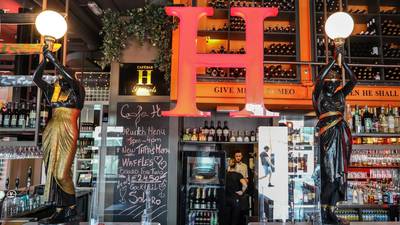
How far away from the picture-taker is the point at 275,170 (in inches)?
205

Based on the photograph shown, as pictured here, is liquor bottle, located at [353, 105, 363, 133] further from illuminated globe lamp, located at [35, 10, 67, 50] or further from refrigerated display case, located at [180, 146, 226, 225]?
illuminated globe lamp, located at [35, 10, 67, 50]

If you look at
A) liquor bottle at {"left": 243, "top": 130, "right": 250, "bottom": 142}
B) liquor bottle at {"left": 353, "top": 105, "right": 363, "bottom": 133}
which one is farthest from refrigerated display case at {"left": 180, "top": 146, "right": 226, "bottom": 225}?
liquor bottle at {"left": 353, "top": 105, "right": 363, "bottom": 133}

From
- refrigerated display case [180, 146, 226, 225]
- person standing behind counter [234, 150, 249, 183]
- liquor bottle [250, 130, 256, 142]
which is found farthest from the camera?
person standing behind counter [234, 150, 249, 183]

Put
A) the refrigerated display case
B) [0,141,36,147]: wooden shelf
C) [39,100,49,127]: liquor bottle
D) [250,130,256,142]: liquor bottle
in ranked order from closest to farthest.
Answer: [0,141,36,147]: wooden shelf, [39,100,49,127]: liquor bottle, the refrigerated display case, [250,130,256,142]: liquor bottle

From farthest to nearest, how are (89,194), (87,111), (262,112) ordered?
(87,111)
(89,194)
(262,112)

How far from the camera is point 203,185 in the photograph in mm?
5184

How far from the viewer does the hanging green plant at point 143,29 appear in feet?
15.2

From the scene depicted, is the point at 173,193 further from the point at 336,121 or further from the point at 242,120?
the point at 336,121

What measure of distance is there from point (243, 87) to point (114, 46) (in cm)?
193

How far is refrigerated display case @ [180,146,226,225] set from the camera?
514cm

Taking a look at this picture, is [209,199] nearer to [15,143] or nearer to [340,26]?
[15,143]

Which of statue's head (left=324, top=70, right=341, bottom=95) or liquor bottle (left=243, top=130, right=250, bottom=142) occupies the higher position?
statue's head (left=324, top=70, right=341, bottom=95)

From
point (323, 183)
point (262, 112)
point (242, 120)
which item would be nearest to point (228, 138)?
point (242, 120)

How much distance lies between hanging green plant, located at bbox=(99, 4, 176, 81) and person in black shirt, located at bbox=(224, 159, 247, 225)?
7.10 ft
